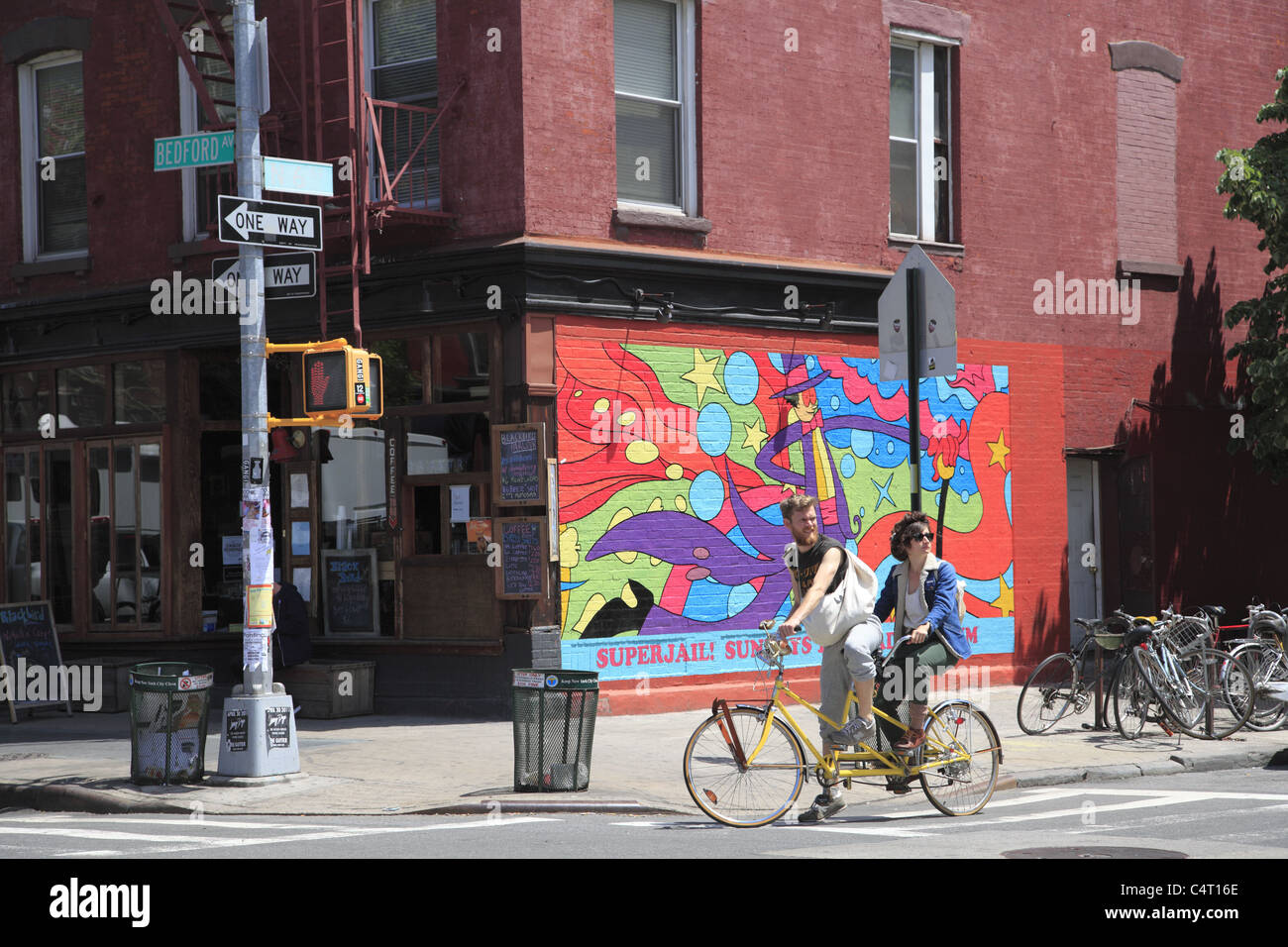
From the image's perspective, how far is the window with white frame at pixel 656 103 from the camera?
1600cm

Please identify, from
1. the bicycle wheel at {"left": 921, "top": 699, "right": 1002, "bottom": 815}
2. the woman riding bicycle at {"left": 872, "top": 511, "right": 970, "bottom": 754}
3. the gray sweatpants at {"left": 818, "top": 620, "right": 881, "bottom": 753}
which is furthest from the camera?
the woman riding bicycle at {"left": 872, "top": 511, "right": 970, "bottom": 754}

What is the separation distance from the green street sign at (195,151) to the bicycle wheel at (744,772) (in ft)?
19.8

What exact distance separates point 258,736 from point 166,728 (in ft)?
2.28

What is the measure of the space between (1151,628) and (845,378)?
482 centimetres

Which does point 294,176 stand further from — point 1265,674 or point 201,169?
point 1265,674

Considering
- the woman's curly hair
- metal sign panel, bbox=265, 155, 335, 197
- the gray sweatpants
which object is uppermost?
metal sign panel, bbox=265, 155, 335, 197

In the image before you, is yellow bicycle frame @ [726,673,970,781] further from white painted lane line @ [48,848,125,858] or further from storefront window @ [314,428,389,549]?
storefront window @ [314,428,389,549]

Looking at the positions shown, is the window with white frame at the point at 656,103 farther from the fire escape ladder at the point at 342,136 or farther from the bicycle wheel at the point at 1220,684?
the bicycle wheel at the point at 1220,684

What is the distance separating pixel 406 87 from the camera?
16.0 metres

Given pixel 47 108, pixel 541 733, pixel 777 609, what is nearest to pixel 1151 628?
pixel 777 609

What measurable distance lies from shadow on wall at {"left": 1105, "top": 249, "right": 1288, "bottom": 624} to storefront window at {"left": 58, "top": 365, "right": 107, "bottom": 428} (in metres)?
12.7

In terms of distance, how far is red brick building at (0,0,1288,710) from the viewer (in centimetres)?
1535

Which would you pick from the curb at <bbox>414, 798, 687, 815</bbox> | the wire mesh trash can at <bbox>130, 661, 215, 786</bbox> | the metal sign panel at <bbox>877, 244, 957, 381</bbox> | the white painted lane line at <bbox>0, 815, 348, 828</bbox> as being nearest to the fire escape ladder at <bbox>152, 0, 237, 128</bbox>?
the wire mesh trash can at <bbox>130, 661, 215, 786</bbox>

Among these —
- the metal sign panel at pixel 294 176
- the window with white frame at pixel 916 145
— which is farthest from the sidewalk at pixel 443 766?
the window with white frame at pixel 916 145
